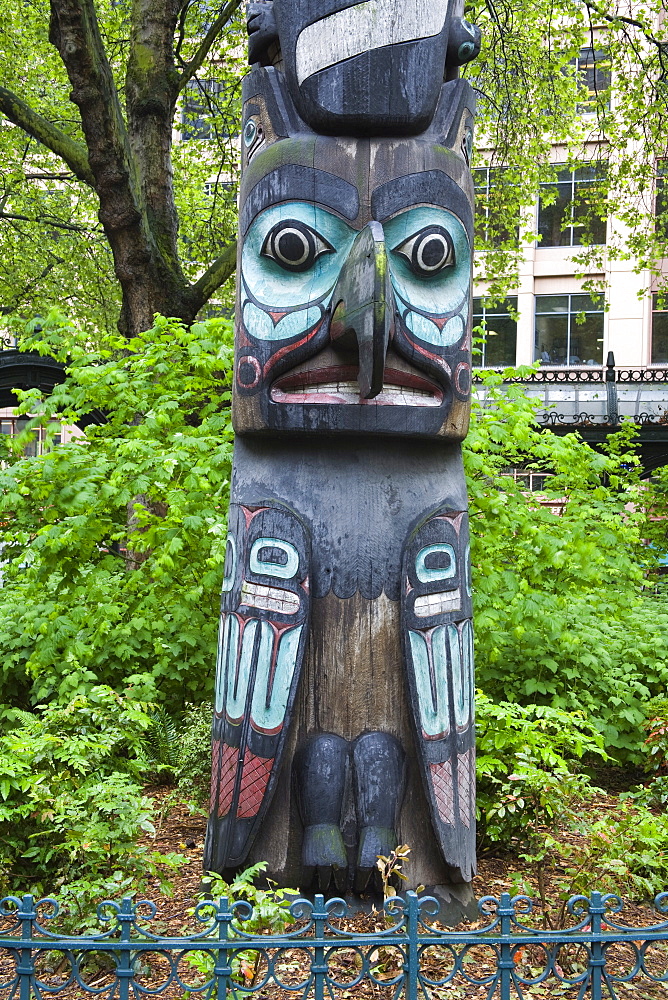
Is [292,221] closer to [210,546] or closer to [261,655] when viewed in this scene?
[261,655]

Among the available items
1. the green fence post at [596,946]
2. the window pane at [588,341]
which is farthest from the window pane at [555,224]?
the green fence post at [596,946]

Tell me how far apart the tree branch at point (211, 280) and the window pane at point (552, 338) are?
554 inches

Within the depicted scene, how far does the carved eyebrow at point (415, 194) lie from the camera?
144 inches

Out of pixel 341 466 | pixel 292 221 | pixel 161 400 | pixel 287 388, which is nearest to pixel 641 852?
pixel 341 466

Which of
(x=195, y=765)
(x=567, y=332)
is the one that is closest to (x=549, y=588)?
(x=195, y=765)

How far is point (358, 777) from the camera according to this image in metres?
3.56

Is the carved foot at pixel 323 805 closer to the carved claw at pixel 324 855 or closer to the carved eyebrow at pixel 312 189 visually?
the carved claw at pixel 324 855

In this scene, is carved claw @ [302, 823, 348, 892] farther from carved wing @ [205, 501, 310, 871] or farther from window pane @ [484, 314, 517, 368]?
window pane @ [484, 314, 517, 368]

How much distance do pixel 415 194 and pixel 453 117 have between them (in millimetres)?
437

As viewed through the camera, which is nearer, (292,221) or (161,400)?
(292,221)

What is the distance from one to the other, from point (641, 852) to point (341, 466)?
2.29m

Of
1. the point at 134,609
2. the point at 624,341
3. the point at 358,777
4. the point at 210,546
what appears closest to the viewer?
the point at 358,777

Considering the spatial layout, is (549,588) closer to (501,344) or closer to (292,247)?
(292,247)

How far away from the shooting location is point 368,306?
3336 millimetres
